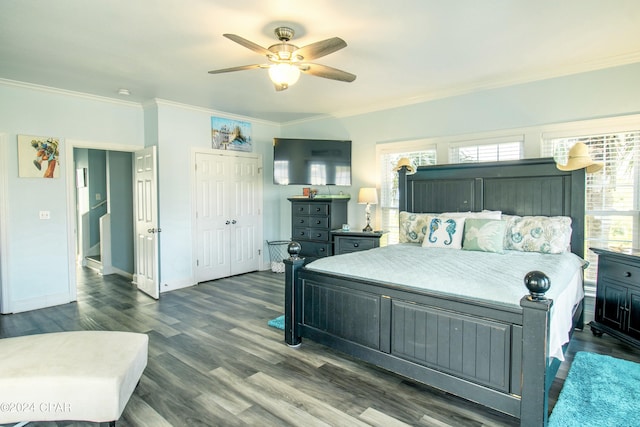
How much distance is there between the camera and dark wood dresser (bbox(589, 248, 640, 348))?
2.91 metres

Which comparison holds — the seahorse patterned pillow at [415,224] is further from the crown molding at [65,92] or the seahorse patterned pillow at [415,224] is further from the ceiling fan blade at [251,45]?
the crown molding at [65,92]

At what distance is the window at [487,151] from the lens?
420 cm

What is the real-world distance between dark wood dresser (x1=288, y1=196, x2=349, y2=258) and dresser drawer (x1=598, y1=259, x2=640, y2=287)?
322cm

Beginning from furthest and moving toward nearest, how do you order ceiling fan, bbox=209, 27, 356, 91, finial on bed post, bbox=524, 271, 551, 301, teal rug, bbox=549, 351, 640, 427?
ceiling fan, bbox=209, 27, 356, 91 < teal rug, bbox=549, 351, 640, 427 < finial on bed post, bbox=524, 271, 551, 301

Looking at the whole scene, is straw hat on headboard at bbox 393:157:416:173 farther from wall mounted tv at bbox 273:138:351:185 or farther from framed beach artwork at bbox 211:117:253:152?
framed beach artwork at bbox 211:117:253:152

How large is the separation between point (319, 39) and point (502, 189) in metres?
2.60

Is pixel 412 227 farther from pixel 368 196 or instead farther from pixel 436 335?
pixel 436 335

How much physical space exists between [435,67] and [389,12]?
1.33 m

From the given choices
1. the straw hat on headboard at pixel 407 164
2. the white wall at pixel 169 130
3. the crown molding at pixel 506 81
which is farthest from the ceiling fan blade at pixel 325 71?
the white wall at pixel 169 130

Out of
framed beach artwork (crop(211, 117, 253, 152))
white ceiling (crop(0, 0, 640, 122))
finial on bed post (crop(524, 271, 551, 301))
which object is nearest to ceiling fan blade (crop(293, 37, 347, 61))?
white ceiling (crop(0, 0, 640, 122))

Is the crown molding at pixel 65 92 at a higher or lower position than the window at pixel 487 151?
higher

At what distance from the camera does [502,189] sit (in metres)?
4.05

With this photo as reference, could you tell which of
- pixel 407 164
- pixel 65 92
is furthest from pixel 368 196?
pixel 65 92

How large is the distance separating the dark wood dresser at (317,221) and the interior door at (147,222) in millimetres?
2060
